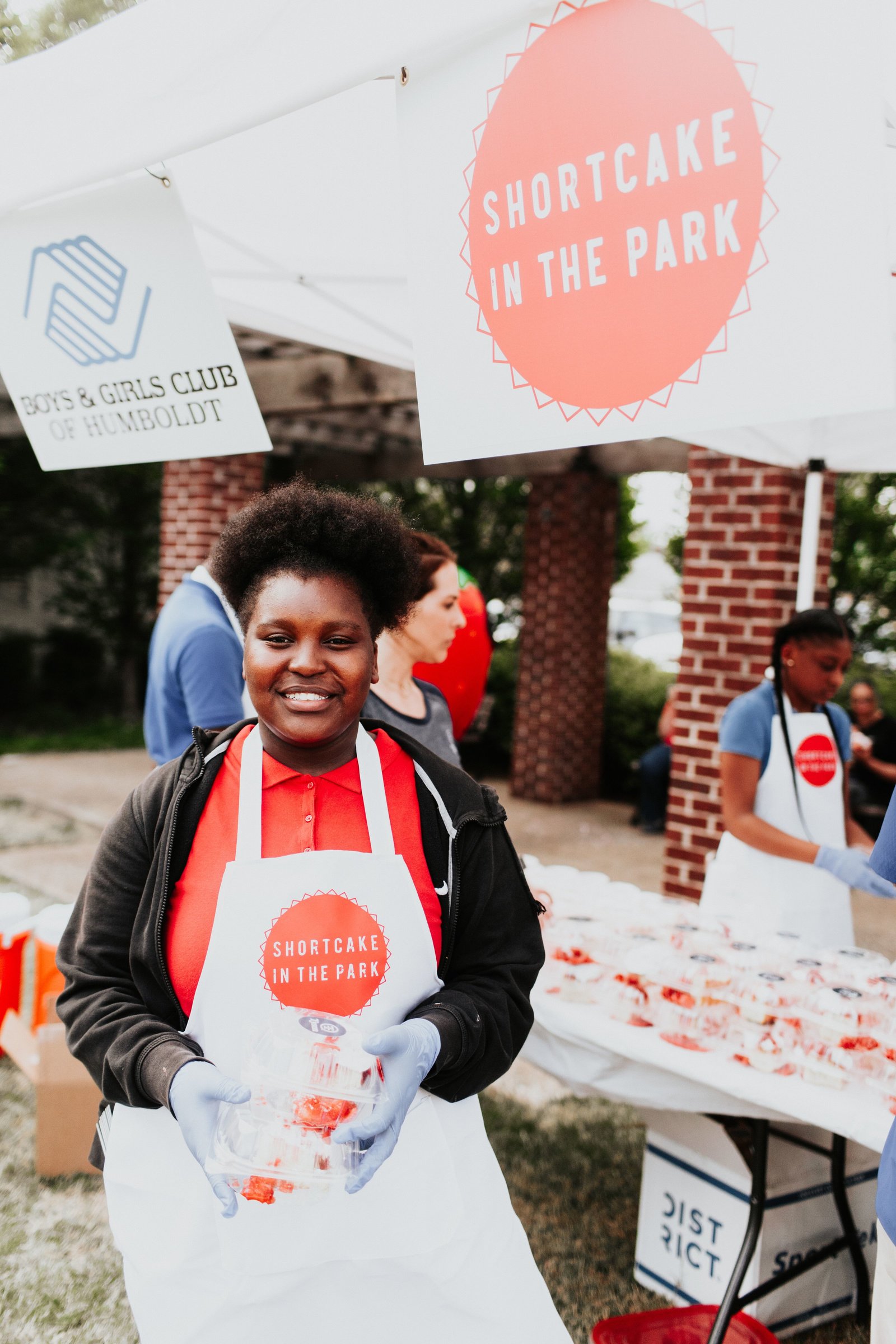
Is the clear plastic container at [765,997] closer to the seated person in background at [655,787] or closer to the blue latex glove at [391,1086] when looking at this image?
the blue latex glove at [391,1086]

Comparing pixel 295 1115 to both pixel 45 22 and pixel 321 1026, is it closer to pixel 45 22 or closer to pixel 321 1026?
pixel 321 1026

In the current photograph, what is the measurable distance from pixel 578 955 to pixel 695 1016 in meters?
0.36

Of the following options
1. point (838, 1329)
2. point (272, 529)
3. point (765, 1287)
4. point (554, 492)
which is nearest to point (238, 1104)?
point (272, 529)

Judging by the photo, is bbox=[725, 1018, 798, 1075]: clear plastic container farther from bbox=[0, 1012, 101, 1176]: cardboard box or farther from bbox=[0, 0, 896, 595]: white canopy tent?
bbox=[0, 1012, 101, 1176]: cardboard box

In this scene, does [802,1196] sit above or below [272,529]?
below

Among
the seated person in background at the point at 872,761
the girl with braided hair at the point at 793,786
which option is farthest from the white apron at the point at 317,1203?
the seated person in background at the point at 872,761

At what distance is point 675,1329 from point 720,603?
3826mm

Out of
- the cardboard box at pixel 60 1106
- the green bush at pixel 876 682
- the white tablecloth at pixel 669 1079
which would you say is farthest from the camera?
the green bush at pixel 876 682

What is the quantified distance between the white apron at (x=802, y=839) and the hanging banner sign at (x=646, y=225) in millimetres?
1850

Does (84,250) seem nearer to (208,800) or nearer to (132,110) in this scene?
(132,110)

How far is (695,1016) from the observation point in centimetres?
250

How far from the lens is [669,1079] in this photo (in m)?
2.46

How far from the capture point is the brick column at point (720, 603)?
5.49 metres

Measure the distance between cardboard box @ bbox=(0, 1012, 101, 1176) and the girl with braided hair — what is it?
207 centimetres
